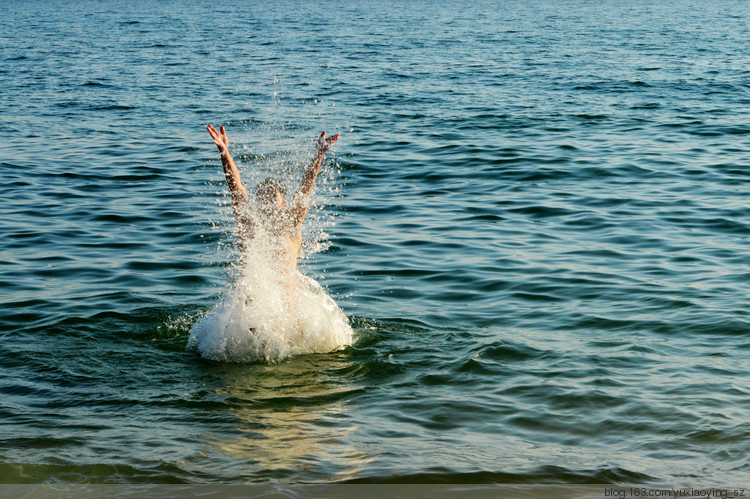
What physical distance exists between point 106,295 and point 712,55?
25.0 m

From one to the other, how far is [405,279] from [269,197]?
8.68ft

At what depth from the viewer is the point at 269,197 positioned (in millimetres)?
8406

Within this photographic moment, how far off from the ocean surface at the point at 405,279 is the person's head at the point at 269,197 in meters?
1.44

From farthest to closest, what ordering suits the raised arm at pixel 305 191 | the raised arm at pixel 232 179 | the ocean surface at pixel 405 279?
the raised arm at pixel 305 191 < the raised arm at pixel 232 179 < the ocean surface at pixel 405 279

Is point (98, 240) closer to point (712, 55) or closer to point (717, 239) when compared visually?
point (717, 239)

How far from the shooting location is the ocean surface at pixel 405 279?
6535 mm

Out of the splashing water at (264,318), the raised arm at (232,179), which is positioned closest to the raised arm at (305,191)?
the splashing water at (264,318)

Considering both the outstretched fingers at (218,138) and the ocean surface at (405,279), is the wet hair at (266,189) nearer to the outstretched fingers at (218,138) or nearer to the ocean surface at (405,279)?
the outstretched fingers at (218,138)

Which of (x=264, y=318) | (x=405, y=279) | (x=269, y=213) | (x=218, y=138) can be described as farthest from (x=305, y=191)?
(x=405, y=279)

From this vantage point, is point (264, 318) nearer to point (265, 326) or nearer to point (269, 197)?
point (265, 326)

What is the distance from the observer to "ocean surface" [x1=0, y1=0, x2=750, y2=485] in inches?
257

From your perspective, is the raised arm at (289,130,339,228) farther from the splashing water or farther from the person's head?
the splashing water

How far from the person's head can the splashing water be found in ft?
0.42

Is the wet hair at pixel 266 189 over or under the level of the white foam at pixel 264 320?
over
